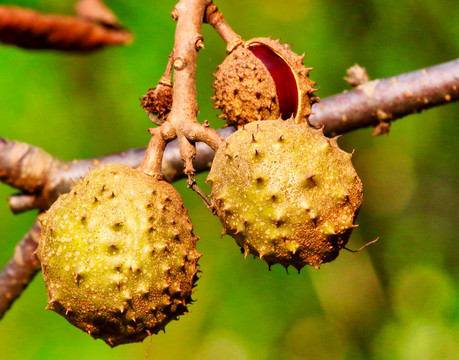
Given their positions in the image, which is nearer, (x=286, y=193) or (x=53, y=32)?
(x=286, y=193)

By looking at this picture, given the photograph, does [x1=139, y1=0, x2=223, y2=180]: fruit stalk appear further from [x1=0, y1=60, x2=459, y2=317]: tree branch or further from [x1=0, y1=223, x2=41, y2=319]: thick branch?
[x1=0, y1=223, x2=41, y2=319]: thick branch

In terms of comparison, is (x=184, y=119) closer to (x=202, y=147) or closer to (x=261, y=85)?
(x=261, y=85)

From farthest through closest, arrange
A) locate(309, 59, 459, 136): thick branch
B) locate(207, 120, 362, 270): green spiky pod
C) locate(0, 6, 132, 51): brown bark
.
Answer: locate(0, 6, 132, 51): brown bark < locate(309, 59, 459, 136): thick branch < locate(207, 120, 362, 270): green spiky pod

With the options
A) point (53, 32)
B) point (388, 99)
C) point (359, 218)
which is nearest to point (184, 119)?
point (388, 99)

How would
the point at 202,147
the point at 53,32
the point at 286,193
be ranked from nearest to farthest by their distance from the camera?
the point at 286,193 → the point at 202,147 → the point at 53,32

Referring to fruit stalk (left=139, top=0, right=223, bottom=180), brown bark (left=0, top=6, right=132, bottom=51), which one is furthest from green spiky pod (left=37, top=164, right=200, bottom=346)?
brown bark (left=0, top=6, right=132, bottom=51)

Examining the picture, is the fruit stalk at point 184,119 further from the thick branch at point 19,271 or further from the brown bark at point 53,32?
the brown bark at point 53,32

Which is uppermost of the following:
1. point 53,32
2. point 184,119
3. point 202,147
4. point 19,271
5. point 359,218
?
point 53,32

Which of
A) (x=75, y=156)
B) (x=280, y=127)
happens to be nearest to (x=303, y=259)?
(x=280, y=127)
